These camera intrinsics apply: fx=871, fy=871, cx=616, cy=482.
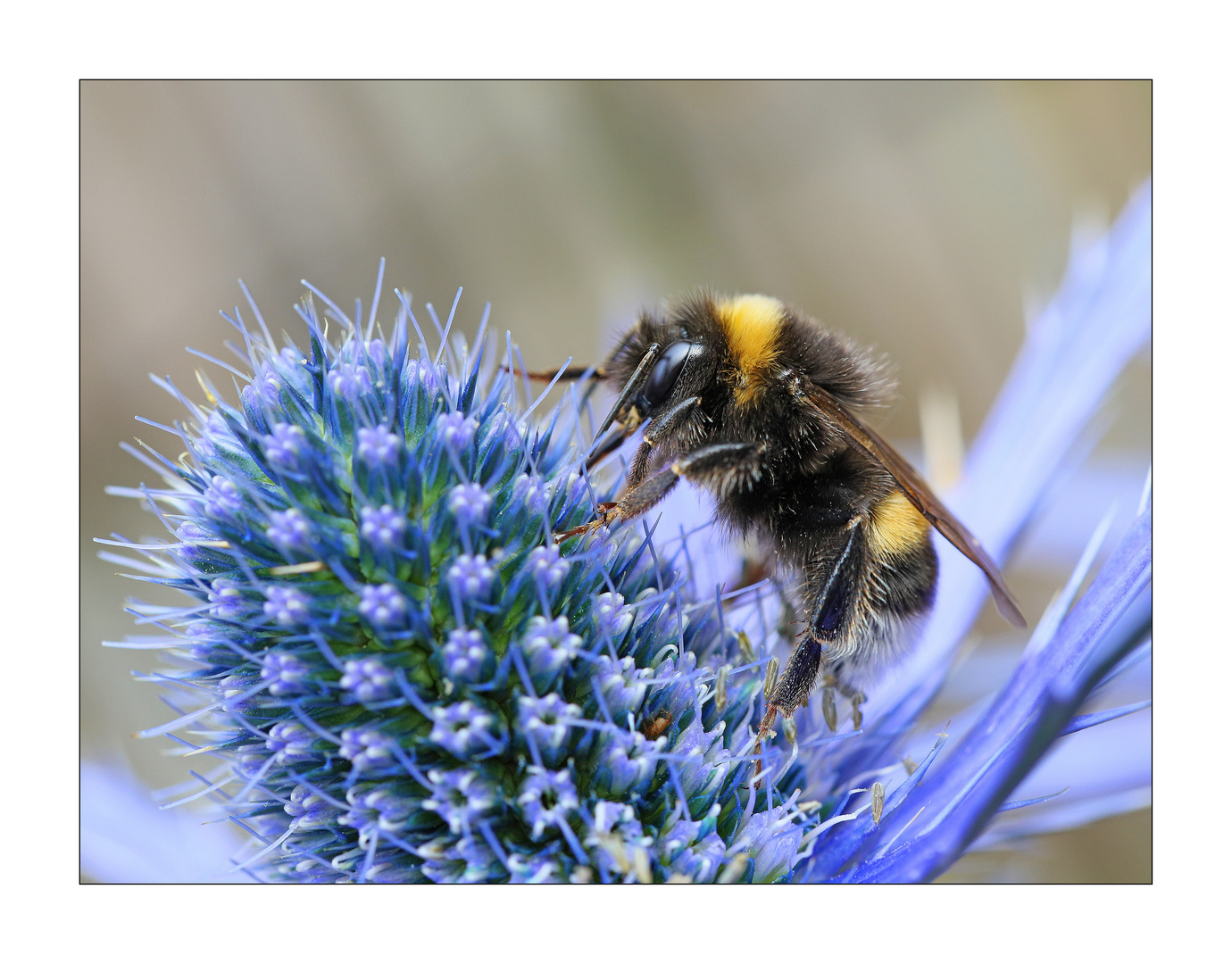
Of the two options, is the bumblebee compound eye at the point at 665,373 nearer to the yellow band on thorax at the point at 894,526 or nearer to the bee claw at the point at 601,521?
the bee claw at the point at 601,521

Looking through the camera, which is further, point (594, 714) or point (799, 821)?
point (799, 821)

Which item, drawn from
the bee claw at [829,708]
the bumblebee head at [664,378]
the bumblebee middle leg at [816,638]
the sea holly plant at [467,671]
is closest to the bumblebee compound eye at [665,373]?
the bumblebee head at [664,378]

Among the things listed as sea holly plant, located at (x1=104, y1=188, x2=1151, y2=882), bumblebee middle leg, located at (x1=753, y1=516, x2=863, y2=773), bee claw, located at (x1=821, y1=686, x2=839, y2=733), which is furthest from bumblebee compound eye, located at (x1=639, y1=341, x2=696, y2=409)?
bee claw, located at (x1=821, y1=686, x2=839, y2=733)

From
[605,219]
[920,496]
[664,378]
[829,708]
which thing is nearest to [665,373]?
[664,378]

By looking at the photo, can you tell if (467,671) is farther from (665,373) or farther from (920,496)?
(920,496)
